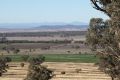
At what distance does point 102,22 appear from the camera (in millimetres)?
41625

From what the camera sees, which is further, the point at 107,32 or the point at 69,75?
the point at 69,75

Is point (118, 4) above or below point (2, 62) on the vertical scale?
above

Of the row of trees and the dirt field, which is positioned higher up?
the row of trees

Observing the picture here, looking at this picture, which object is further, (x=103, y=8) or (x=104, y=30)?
(x=104, y=30)

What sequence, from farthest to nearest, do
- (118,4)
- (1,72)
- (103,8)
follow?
(1,72)
(103,8)
(118,4)

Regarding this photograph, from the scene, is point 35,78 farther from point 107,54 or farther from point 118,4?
point 118,4

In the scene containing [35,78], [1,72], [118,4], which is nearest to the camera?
[118,4]

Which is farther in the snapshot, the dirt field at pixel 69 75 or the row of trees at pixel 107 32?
the dirt field at pixel 69 75

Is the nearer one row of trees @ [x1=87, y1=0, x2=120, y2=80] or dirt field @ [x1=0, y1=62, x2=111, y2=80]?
row of trees @ [x1=87, y1=0, x2=120, y2=80]

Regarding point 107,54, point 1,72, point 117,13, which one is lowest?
point 1,72

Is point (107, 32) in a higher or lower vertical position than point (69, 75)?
higher

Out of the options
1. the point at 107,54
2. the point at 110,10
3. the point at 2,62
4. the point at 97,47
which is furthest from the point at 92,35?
the point at 2,62

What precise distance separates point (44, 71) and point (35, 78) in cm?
234

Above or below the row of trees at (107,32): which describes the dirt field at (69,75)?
below
